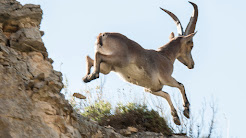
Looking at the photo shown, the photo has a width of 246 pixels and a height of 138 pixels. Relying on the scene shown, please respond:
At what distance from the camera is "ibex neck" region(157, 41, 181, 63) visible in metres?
10.8

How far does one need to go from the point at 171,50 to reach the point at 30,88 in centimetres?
568

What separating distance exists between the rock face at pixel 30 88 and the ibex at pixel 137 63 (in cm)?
184

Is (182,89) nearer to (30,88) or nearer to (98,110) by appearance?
(98,110)

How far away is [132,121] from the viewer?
859cm

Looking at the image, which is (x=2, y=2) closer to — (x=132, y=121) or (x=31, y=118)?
(x=31, y=118)

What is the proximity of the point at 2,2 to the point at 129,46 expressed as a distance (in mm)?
3262

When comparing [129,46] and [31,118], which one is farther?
[129,46]

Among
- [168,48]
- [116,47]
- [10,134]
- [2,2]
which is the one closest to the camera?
[10,134]

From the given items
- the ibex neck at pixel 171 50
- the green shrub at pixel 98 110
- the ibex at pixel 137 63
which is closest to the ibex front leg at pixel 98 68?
the ibex at pixel 137 63

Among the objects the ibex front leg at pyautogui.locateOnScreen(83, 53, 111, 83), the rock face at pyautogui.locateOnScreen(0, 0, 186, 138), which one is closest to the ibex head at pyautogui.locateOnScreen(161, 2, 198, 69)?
the ibex front leg at pyautogui.locateOnScreen(83, 53, 111, 83)

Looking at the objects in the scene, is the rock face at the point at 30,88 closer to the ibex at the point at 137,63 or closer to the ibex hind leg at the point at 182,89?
the ibex at the point at 137,63

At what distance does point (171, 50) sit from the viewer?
36.1 feet

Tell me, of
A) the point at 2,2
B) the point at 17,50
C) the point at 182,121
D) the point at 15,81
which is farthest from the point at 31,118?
the point at 182,121

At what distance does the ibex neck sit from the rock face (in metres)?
3.70
